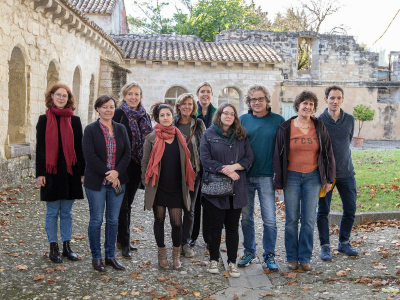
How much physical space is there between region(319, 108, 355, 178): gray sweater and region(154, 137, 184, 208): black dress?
5.79ft

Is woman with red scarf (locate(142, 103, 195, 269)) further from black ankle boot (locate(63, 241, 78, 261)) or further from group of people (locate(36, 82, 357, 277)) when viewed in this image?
black ankle boot (locate(63, 241, 78, 261))

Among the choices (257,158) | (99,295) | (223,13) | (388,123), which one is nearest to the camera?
(99,295)

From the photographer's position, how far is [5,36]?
8.32m

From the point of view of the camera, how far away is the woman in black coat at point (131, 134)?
512 cm

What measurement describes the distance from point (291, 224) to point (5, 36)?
20.9 feet

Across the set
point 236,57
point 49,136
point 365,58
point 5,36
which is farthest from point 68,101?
A: point 365,58

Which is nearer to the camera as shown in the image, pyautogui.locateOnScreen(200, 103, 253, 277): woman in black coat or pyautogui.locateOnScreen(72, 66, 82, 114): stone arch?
pyautogui.locateOnScreen(200, 103, 253, 277): woman in black coat

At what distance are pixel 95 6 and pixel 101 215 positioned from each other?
19050 mm

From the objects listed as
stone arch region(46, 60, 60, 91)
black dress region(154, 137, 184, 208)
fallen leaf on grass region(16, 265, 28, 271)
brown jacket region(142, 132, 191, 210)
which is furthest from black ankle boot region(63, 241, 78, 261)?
stone arch region(46, 60, 60, 91)

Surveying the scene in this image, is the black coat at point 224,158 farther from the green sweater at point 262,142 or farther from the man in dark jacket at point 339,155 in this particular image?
the man in dark jacket at point 339,155

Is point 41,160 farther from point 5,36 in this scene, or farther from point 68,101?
point 5,36

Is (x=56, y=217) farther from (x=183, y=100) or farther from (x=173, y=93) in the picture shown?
(x=173, y=93)

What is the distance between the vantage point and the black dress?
15.7 feet

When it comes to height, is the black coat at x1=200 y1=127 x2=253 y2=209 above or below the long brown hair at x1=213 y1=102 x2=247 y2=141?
below
